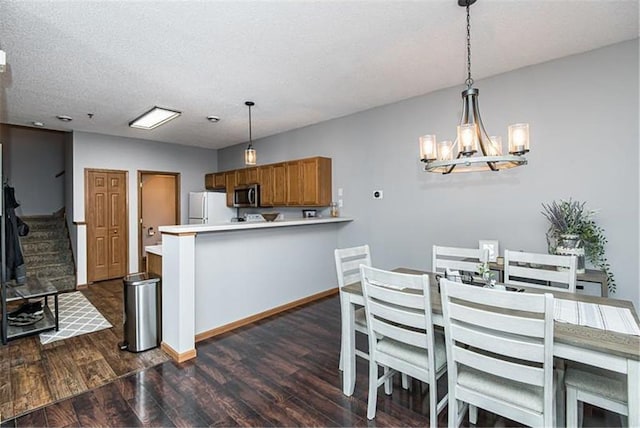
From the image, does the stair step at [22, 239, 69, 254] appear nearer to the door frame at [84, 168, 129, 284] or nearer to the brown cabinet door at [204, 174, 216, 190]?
the door frame at [84, 168, 129, 284]

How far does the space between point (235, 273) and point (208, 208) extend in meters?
3.16

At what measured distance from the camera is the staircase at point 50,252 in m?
5.10

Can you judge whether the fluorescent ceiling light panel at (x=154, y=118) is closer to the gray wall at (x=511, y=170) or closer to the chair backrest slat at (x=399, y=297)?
the gray wall at (x=511, y=170)

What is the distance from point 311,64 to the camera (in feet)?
9.65

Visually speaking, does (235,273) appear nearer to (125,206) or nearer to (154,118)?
(154,118)

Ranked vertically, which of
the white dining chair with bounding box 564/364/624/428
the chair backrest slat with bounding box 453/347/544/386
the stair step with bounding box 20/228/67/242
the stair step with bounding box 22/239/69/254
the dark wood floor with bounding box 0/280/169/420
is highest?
the stair step with bounding box 20/228/67/242

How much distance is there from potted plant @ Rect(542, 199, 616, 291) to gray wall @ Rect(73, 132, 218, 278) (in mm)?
6328

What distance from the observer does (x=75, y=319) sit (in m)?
3.73

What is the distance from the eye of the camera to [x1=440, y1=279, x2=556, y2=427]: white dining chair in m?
1.34

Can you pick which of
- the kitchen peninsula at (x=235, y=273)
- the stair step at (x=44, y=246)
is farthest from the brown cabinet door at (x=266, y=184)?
the stair step at (x=44, y=246)

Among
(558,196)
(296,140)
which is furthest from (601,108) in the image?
(296,140)


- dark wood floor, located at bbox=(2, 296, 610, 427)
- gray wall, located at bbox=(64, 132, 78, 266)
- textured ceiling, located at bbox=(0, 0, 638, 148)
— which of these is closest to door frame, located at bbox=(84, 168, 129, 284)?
gray wall, located at bbox=(64, 132, 78, 266)

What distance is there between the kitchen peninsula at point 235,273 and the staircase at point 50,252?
348cm

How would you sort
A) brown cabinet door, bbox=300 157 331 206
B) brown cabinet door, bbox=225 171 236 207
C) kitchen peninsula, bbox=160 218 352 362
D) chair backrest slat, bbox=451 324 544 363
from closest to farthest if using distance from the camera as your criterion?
chair backrest slat, bbox=451 324 544 363 → kitchen peninsula, bbox=160 218 352 362 → brown cabinet door, bbox=300 157 331 206 → brown cabinet door, bbox=225 171 236 207
